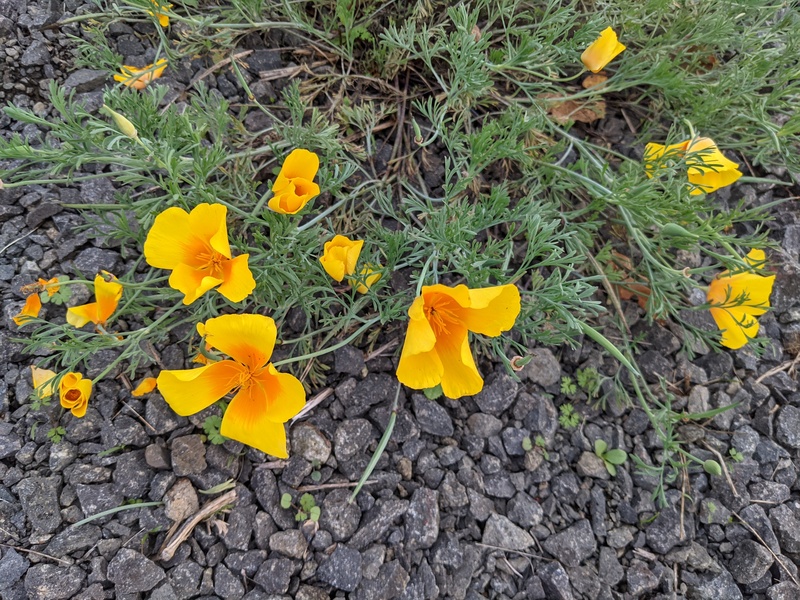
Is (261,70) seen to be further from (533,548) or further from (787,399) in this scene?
(787,399)

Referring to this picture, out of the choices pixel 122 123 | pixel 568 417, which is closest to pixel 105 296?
pixel 122 123

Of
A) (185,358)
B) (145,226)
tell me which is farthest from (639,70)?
(185,358)

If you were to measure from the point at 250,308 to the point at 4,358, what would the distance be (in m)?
0.93

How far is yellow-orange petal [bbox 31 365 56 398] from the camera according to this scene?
1720mm

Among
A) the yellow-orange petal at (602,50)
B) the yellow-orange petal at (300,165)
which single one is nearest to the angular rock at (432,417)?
the yellow-orange petal at (300,165)

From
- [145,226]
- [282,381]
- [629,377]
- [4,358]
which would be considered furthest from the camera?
[629,377]

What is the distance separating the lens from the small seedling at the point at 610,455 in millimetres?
2115

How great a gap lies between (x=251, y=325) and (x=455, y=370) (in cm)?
65

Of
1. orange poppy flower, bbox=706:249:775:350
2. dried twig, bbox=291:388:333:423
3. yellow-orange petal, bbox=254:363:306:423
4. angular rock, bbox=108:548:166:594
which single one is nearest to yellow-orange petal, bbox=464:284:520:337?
yellow-orange petal, bbox=254:363:306:423

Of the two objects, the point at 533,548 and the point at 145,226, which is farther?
the point at 533,548

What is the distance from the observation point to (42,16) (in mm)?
2301

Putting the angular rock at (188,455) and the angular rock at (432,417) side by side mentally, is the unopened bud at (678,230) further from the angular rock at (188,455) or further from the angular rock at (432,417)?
the angular rock at (188,455)

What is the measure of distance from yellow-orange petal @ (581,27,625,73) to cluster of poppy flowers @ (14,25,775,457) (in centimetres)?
54

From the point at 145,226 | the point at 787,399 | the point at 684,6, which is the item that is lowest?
the point at 787,399
